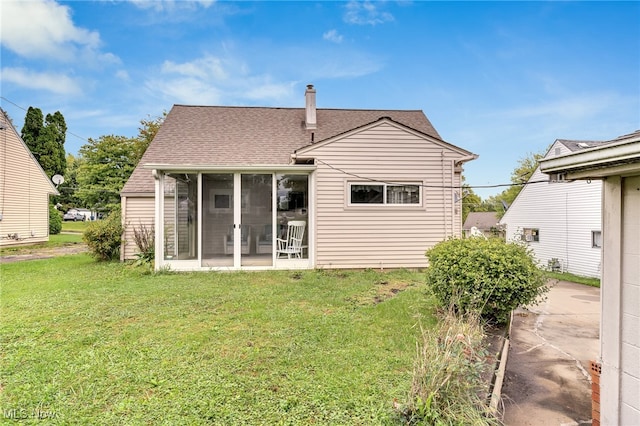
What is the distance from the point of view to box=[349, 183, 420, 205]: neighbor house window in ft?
30.1

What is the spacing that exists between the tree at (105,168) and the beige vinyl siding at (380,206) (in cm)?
2248

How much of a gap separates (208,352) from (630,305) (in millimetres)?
Answer: 3835

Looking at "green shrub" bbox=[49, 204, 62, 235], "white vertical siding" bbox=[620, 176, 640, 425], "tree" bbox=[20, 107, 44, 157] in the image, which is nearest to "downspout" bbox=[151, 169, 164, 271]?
"white vertical siding" bbox=[620, 176, 640, 425]

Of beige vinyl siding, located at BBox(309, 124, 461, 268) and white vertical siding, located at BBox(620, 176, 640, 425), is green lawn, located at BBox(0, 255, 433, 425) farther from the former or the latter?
beige vinyl siding, located at BBox(309, 124, 461, 268)

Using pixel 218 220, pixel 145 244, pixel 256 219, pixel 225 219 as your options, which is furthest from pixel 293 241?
pixel 145 244

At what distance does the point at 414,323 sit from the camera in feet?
15.4

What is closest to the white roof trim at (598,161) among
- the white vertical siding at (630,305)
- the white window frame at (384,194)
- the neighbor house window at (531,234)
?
the white vertical siding at (630,305)

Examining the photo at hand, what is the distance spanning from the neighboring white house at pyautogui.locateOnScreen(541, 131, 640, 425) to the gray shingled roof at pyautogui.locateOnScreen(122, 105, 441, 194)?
31.9 ft

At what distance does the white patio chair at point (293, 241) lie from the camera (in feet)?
29.7

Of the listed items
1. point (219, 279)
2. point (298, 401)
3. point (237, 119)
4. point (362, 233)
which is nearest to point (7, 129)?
point (237, 119)

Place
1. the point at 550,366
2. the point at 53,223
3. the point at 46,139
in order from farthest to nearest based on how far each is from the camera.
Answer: the point at 46,139 < the point at 53,223 < the point at 550,366

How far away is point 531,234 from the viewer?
16516mm

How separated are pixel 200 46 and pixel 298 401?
1541cm

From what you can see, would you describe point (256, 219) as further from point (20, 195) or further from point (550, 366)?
point (20, 195)
